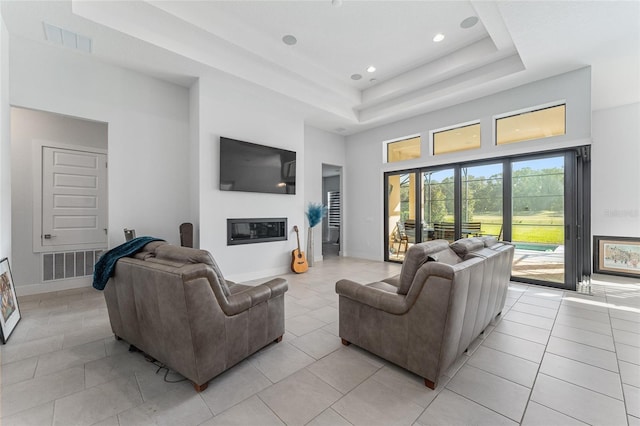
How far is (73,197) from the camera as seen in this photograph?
164 inches

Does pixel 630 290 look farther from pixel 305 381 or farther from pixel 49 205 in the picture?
pixel 49 205

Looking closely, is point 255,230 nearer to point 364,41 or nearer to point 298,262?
point 298,262

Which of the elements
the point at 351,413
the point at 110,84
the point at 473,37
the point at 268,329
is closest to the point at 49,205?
the point at 110,84

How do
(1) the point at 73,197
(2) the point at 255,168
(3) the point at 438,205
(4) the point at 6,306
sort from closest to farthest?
(4) the point at 6,306
(1) the point at 73,197
(2) the point at 255,168
(3) the point at 438,205

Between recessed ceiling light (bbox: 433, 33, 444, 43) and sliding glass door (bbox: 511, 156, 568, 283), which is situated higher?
recessed ceiling light (bbox: 433, 33, 444, 43)

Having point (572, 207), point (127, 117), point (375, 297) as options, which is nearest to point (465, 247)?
point (375, 297)

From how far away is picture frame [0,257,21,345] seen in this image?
2492 mm

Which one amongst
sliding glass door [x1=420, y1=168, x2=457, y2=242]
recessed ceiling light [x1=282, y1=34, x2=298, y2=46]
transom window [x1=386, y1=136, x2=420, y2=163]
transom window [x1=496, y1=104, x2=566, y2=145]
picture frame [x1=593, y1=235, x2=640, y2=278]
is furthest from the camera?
transom window [x1=386, y1=136, x2=420, y2=163]

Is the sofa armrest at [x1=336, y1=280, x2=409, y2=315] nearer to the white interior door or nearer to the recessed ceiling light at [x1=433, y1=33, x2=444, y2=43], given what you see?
the recessed ceiling light at [x1=433, y1=33, x2=444, y2=43]

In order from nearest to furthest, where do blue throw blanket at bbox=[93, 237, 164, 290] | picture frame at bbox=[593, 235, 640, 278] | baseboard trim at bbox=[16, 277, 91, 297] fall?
blue throw blanket at bbox=[93, 237, 164, 290] → baseboard trim at bbox=[16, 277, 91, 297] → picture frame at bbox=[593, 235, 640, 278]

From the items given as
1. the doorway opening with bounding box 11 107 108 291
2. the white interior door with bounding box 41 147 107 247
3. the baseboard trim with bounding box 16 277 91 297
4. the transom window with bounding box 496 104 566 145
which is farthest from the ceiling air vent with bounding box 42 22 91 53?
the transom window with bounding box 496 104 566 145

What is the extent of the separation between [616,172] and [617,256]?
1611mm

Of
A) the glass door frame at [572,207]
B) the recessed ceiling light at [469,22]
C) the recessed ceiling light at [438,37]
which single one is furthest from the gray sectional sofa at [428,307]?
the recessed ceiling light at [438,37]

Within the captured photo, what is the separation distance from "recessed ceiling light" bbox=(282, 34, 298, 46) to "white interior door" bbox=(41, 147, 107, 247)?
3.64 meters
